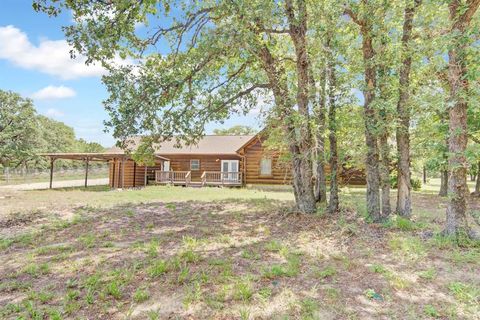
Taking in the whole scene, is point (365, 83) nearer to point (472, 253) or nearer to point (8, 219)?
point (472, 253)

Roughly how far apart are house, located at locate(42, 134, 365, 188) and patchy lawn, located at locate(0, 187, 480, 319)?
47.8 ft

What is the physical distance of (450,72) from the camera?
18.7 ft

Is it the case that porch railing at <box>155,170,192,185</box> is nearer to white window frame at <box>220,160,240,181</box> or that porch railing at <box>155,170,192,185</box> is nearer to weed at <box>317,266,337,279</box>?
white window frame at <box>220,160,240,181</box>

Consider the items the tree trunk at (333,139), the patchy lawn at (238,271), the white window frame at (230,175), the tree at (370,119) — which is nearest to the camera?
the patchy lawn at (238,271)

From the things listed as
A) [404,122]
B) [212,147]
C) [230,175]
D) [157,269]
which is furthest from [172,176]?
[157,269]

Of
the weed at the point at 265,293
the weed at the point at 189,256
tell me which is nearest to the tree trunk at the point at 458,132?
the weed at the point at 265,293

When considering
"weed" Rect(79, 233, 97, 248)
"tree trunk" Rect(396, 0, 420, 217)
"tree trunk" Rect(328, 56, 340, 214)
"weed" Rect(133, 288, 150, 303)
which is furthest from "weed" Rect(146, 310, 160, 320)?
"tree trunk" Rect(396, 0, 420, 217)

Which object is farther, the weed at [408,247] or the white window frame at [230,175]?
the white window frame at [230,175]

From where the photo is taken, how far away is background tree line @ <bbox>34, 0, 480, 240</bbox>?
567 cm

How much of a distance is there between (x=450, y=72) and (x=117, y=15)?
20.6ft

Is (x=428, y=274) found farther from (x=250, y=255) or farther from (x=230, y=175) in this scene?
(x=230, y=175)

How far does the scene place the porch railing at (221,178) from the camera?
22.4 meters

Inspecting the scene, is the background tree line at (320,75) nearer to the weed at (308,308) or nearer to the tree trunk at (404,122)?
the tree trunk at (404,122)

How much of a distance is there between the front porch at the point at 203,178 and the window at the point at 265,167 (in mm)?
1707
